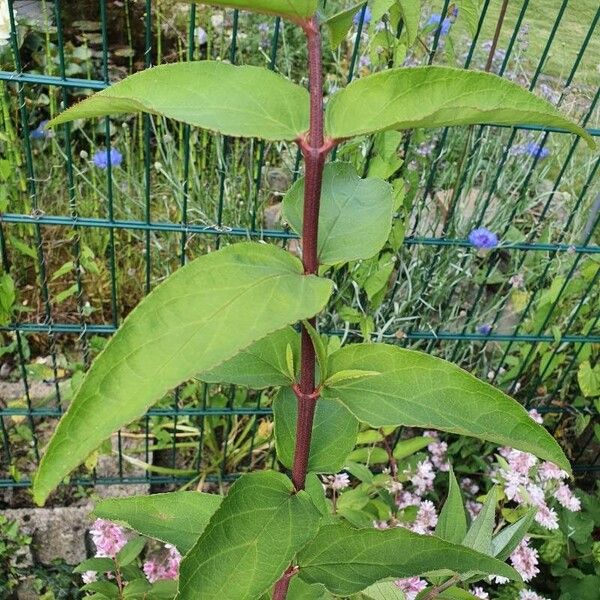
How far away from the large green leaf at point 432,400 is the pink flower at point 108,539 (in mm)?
1093

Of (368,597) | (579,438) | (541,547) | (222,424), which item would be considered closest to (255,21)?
(222,424)

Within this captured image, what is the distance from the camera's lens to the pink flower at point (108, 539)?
1722 mm

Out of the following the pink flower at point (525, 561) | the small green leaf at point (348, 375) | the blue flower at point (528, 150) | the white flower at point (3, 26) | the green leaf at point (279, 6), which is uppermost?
the green leaf at point (279, 6)

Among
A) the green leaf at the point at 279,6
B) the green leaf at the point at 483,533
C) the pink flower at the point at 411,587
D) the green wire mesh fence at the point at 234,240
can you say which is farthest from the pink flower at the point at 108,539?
the green leaf at the point at 279,6

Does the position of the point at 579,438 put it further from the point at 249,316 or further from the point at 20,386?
the point at 249,316

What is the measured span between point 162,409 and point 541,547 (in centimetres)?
113

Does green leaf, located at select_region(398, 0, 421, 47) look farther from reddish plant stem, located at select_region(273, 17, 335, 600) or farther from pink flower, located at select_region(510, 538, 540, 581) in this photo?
pink flower, located at select_region(510, 538, 540, 581)

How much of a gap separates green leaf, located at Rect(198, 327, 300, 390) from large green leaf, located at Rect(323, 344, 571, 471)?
82mm

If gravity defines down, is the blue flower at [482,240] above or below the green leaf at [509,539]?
below

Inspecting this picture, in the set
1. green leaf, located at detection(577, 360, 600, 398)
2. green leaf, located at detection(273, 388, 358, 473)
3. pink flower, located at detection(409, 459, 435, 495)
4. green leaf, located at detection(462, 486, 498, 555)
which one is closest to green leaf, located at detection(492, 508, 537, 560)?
green leaf, located at detection(462, 486, 498, 555)

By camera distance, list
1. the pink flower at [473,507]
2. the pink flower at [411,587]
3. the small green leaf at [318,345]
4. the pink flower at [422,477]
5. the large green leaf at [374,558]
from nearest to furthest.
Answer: the small green leaf at [318,345] < the large green leaf at [374,558] < the pink flower at [411,587] < the pink flower at [422,477] < the pink flower at [473,507]

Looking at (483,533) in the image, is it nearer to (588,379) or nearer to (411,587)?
(411,587)

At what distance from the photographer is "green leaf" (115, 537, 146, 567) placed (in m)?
1.71

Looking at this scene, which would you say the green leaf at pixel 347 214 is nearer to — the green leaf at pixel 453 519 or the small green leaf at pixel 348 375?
the small green leaf at pixel 348 375
